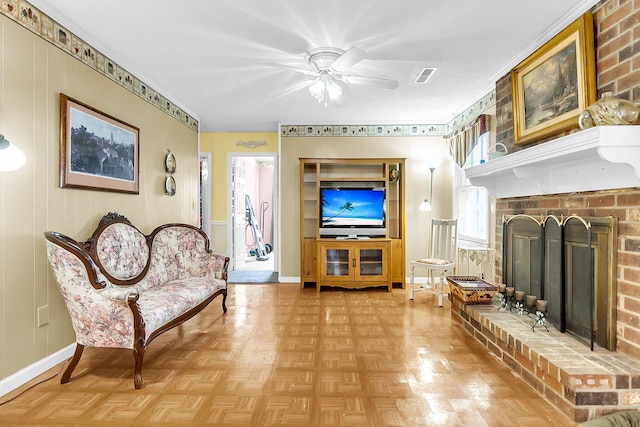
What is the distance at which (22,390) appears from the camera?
2.12m

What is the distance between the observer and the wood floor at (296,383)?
1.86 m

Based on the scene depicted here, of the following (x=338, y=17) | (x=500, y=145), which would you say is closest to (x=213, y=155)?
(x=338, y=17)

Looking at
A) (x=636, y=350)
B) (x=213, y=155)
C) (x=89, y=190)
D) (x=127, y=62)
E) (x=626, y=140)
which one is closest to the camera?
(x=626, y=140)

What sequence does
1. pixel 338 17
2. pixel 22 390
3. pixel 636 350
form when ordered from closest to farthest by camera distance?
pixel 636 350 < pixel 22 390 < pixel 338 17

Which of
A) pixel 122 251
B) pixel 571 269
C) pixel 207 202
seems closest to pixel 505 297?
pixel 571 269

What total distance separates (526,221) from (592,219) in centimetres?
71

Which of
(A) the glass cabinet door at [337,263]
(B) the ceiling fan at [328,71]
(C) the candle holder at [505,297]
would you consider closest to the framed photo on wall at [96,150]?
(B) the ceiling fan at [328,71]

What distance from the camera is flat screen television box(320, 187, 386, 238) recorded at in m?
5.07

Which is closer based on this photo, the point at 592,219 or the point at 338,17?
the point at 592,219

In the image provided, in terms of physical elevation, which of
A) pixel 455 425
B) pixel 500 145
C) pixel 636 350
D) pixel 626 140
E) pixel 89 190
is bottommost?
pixel 455 425

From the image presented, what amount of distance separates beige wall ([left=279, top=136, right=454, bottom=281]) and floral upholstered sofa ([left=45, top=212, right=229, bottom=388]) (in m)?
1.73

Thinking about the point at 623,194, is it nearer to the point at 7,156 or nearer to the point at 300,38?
the point at 300,38

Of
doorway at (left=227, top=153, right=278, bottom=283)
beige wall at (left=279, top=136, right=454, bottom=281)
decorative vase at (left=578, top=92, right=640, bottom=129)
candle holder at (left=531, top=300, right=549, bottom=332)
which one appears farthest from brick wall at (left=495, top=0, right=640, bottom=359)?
doorway at (left=227, top=153, right=278, bottom=283)

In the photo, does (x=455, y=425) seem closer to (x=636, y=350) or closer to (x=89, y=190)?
(x=636, y=350)
